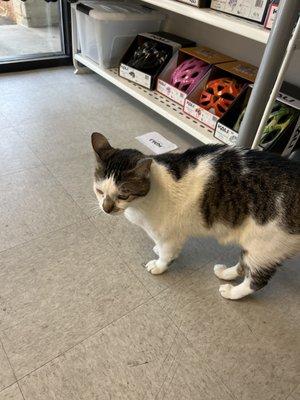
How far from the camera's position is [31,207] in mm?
1297

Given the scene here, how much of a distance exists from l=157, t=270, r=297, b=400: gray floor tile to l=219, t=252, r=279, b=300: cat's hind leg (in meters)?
0.03

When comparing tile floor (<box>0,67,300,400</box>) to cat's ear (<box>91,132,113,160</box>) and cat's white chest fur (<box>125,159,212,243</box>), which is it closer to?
cat's white chest fur (<box>125,159,212,243</box>)

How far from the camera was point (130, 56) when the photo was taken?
2.06 meters

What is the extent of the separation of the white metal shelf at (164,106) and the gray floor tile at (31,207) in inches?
29.5

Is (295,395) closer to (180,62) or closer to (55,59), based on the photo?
(180,62)

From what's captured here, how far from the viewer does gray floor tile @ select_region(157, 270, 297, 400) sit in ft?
2.79

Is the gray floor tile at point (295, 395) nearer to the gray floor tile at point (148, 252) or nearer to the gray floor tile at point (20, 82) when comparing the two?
the gray floor tile at point (148, 252)

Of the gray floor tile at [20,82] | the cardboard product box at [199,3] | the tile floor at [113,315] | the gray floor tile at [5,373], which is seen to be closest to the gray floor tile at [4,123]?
the gray floor tile at [20,82]

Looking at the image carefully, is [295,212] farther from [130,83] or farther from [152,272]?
[130,83]

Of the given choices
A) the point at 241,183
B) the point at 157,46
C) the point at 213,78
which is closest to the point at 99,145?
the point at 241,183

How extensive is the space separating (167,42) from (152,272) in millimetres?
1544

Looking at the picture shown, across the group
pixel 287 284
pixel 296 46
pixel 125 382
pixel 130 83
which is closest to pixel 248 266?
pixel 287 284

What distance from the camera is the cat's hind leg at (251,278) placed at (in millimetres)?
877

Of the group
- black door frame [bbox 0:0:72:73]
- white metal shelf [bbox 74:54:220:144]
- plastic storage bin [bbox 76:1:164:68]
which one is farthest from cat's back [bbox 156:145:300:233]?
black door frame [bbox 0:0:72:73]
